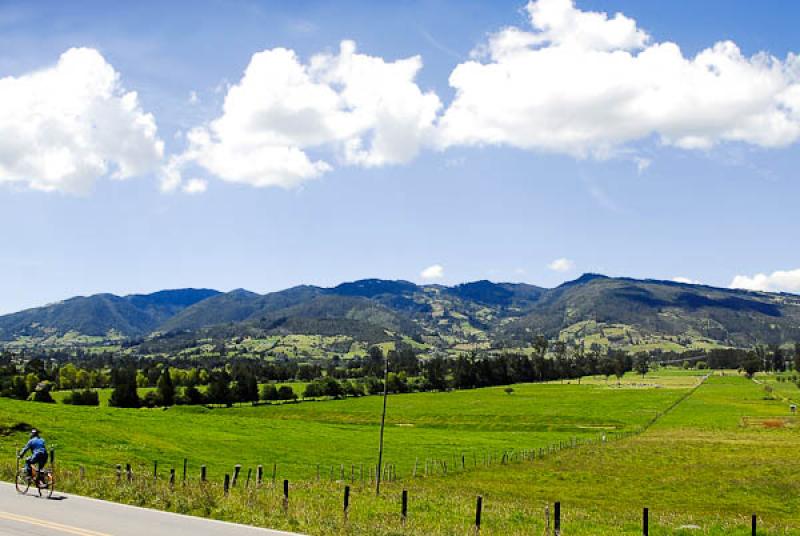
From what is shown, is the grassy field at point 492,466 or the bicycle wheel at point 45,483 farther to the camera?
the grassy field at point 492,466

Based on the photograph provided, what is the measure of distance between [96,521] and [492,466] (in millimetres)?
53377

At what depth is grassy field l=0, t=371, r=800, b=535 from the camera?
1081 inches

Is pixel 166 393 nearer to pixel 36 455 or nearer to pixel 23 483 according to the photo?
pixel 23 483

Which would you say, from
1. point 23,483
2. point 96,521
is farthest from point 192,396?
point 96,521

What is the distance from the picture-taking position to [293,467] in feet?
203

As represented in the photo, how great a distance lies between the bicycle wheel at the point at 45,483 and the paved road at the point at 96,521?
36.7 inches

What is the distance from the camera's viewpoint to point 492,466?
69.4 m

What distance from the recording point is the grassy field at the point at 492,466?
2745 cm

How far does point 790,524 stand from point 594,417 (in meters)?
91.0

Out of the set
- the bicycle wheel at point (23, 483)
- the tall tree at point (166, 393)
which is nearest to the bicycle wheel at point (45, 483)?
the bicycle wheel at point (23, 483)

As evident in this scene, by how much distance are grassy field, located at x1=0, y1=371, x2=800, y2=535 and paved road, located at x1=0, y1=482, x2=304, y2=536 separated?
4.07 ft

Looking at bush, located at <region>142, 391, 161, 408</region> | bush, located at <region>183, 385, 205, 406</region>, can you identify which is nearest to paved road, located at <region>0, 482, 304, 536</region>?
bush, located at <region>142, 391, 161, 408</region>

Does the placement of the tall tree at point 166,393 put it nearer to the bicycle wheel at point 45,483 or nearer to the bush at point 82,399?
the bush at point 82,399

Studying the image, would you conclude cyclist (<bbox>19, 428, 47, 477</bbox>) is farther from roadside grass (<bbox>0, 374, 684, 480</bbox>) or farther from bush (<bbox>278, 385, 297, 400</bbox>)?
bush (<bbox>278, 385, 297, 400</bbox>)
